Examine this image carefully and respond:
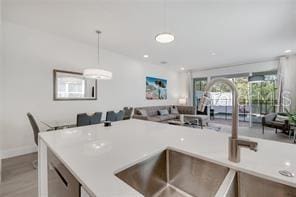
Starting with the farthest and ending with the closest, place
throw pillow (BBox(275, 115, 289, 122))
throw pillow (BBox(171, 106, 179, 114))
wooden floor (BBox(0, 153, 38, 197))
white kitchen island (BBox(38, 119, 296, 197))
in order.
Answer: throw pillow (BBox(171, 106, 179, 114)) < throw pillow (BBox(275, 115, 289, 122)) < wooden floor (BBox(0, 153, 38, 197)) < white kitchen island (BBox(38, 119, 296, 197))

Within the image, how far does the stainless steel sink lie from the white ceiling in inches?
93.9

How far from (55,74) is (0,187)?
7.88 ft

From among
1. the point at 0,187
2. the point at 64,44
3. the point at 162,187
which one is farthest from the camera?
the point at 64,44

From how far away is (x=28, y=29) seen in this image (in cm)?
316

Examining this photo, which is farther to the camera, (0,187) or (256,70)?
(256,70)

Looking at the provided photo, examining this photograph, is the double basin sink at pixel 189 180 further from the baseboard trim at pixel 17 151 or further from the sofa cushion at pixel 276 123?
the sofa cushion at pixel 276 123

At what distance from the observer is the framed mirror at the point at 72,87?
11.6 ft

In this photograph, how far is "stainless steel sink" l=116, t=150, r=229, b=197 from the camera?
0.81 metres

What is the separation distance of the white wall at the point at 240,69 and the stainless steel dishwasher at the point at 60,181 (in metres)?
7.42

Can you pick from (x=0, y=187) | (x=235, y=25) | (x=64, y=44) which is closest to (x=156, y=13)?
(x=235, y=25)

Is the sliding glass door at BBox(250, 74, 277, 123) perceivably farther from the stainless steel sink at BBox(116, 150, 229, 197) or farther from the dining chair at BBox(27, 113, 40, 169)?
the dining chair at BBox(27, 113, 40, 169)

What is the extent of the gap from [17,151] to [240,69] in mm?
8120

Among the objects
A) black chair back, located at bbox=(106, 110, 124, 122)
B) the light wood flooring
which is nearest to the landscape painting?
black chair back, located at bbox=(106, 110, 124, 122)

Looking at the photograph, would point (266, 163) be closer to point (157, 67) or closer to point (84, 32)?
point (84, 32)
